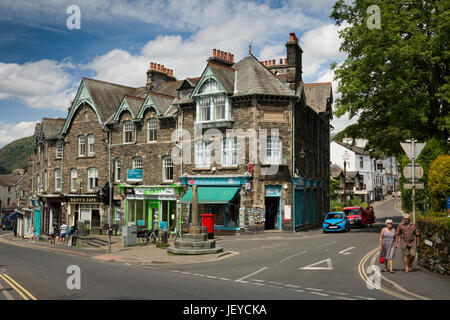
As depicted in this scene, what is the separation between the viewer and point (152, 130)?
109ft

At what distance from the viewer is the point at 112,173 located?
113 feet

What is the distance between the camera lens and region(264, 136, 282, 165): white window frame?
28.3 m

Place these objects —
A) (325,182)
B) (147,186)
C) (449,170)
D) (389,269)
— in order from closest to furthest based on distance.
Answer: (389,269)
(449,170)
(147,186)
(325,182)

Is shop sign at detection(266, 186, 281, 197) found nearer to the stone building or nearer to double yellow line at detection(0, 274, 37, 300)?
the stone building

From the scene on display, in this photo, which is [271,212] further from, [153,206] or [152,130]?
[152,130]

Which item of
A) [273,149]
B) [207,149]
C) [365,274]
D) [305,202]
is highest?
[207,149]

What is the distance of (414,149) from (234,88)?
17306mm

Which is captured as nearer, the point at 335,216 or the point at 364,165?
the point at 335,216

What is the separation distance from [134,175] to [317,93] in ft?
60.5

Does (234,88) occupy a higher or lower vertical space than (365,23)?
lower

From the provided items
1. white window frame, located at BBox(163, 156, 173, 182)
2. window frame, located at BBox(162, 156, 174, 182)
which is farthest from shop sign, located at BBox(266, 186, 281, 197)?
white window frame, located at BBox(163, 156, 173, 182)

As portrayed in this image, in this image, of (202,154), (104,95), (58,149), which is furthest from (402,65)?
(58,149)
